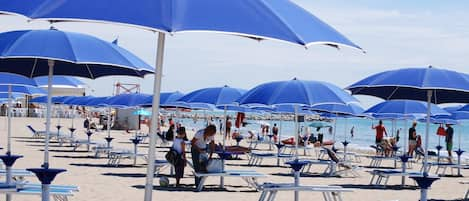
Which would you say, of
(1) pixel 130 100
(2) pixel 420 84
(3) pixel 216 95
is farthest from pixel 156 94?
(1) pixel 130 100

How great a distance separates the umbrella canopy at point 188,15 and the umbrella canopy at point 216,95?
1385cm

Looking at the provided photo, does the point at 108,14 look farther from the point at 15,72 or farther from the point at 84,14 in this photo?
the point at 15,72

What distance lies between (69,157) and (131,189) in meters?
8.94

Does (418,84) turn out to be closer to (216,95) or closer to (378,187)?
(378,187)

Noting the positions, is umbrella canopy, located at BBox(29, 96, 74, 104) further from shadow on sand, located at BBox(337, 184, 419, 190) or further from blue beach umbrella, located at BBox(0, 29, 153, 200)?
blue beach umbrella, located at BBox(0, 29, 153, 200)

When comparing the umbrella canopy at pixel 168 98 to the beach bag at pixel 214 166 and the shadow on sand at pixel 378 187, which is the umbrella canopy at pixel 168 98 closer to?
the shadow on sand at pixel 378 187

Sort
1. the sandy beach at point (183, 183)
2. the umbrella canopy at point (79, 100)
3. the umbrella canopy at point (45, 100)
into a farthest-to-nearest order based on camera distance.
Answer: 1. the umbrella canopy at point (45, 100)
2. the umbrella canopy at point (79, 100)
3. the sandy beach at point (183, 183)

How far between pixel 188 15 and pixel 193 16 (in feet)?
0.11

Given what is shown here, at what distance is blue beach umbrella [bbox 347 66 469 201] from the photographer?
1205 cm

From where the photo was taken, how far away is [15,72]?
33.6 feet

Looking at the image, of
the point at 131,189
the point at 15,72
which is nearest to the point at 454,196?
the point at 131,189

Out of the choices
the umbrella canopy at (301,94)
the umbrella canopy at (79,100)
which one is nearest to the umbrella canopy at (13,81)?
the umbrella canopy at (301,94)

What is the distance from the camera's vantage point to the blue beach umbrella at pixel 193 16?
5059 mm

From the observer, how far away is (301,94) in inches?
579
